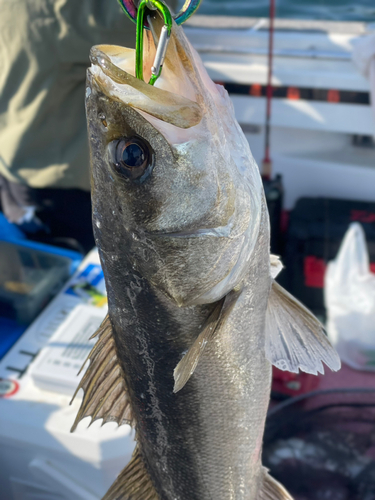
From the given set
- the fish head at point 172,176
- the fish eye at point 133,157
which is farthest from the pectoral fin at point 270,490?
the fish eye at point 133,157

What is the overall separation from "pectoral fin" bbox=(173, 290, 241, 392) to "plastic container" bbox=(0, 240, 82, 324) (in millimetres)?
1708

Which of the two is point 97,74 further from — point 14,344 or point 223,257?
point 14,344

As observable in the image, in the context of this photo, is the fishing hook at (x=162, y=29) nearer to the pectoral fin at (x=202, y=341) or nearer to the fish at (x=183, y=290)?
the fish at (x=183, y=290)

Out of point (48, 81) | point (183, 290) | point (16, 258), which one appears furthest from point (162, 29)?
point (48, 81)

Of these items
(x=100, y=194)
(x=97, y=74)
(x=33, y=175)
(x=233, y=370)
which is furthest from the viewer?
(x=33, y=175)

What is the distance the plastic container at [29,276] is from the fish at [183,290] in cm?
147

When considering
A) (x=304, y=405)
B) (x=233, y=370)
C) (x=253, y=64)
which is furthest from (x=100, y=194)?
(x=253, y=64)

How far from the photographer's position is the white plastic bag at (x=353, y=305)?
3008mm

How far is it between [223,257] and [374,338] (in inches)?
92.0

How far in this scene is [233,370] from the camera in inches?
43.9

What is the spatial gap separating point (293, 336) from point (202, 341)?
0.28 meters

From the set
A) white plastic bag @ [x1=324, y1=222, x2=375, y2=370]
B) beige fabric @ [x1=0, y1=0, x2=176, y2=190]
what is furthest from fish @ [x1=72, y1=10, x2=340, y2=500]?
beige fabric @ [x1=0, y1=0, x2=176, y2=190]

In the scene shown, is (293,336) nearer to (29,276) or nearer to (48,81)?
(29,276)

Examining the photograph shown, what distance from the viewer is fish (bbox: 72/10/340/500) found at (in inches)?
33.9
